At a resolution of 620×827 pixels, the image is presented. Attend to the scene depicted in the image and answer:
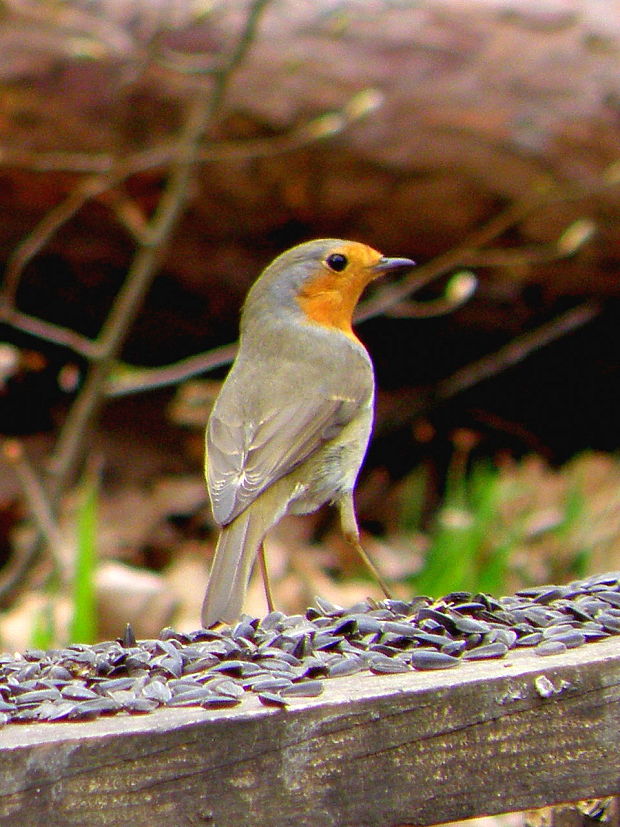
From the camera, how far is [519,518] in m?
6.02

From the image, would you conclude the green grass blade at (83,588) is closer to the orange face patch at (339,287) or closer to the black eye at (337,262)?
the orange face patch at (339,287)

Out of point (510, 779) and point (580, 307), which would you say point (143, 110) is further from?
point (510, 779)

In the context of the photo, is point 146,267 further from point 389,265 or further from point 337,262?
point 389,265

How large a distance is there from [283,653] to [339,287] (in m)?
1.77

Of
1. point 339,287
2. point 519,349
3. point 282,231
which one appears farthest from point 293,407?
point 519,349

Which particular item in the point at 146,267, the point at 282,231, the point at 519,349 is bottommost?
the point at 519,349

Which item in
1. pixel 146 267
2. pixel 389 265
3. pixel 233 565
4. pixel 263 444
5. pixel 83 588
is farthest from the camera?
pixel 146 267

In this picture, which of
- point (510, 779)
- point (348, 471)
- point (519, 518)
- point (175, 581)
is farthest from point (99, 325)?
point (510, 779)

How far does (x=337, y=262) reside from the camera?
3783mm

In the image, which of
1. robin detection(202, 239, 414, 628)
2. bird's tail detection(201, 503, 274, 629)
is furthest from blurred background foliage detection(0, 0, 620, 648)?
bird's tail detection(201, 503, 274, 629)

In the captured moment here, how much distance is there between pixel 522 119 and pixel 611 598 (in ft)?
11.1

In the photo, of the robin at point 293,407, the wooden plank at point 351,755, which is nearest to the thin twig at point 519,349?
the robin at point 293,407

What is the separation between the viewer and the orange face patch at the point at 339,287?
149 inches

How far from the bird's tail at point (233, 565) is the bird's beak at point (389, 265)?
30.2 inches
